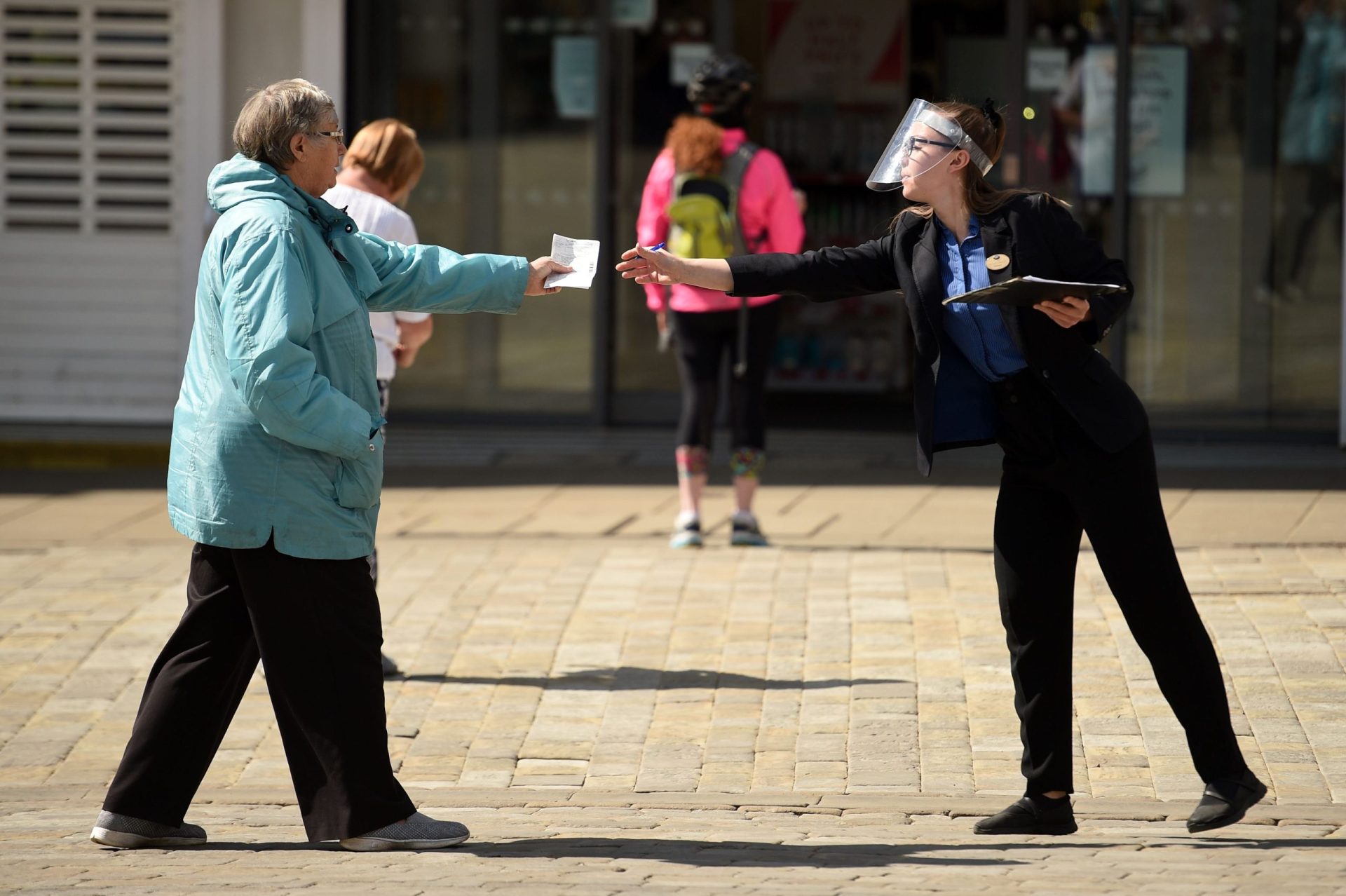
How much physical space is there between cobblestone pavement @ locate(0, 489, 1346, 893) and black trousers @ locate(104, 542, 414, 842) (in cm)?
14

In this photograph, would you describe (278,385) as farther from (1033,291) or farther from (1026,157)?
(1026,157)

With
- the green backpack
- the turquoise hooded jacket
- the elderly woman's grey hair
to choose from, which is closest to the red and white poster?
the green backpack

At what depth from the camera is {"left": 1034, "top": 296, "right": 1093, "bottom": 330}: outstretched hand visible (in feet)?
14.7

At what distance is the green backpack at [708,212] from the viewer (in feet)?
26.7

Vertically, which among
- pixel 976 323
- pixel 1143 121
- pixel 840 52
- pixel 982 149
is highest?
pixel 840 52

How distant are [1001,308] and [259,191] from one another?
5.83ft

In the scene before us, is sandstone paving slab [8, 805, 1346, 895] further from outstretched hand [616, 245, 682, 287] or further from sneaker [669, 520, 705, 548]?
sneaker [669, 520, 705, 548]

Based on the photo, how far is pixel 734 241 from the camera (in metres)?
8.21

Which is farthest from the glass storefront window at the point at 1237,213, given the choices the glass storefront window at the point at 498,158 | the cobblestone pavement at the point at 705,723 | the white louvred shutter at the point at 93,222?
the white louvred shutter at the point at 93,222

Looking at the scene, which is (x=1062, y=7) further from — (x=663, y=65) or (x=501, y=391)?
(x=501, y=391)

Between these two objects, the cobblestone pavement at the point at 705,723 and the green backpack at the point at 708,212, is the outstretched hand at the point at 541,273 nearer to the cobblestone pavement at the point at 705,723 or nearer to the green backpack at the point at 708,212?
the cobblestone pavement at the point at 705,723

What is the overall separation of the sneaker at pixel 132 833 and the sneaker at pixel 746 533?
4092mm

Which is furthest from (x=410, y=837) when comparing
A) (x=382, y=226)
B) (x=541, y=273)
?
(x=382, y=226)

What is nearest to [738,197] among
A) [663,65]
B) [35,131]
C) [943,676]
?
[943,676]
